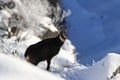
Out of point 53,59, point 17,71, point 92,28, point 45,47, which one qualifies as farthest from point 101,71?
point 92,28

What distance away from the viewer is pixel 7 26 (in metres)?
29.6

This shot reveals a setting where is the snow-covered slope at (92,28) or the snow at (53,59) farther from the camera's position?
the snow-covered slope at (92,28)

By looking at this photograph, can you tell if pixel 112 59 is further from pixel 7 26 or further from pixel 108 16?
→ pixel 108 16

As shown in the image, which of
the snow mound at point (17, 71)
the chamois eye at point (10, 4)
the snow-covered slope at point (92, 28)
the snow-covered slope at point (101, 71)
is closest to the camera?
the snow mound at point (17, 71)

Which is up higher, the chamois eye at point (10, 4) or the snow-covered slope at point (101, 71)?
the chamois eye at point (10, 4)

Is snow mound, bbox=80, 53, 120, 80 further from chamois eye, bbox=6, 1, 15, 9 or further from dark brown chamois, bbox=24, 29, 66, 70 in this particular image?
chamois eye, bbox=6, 1, 15, 9

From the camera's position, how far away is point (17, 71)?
11.6 feet

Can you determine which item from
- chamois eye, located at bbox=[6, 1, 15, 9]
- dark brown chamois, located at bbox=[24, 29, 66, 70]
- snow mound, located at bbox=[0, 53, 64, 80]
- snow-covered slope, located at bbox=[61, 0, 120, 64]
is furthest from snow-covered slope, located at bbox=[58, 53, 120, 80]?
snow-covered slope, located at bbox=[61, 0, 120, 64]

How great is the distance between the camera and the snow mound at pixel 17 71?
3483 millimetres

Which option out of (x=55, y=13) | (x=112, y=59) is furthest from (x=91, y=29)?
(x=112, y=59)

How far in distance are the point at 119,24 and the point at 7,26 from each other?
18.2 m

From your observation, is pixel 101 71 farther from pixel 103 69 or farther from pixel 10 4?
pixel 10 4

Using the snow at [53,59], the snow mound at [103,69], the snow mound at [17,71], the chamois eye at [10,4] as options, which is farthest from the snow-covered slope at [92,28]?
the snow mound at [17,71]

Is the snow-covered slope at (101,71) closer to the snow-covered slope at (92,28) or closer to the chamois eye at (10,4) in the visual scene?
the chamois eye at (10,4)
